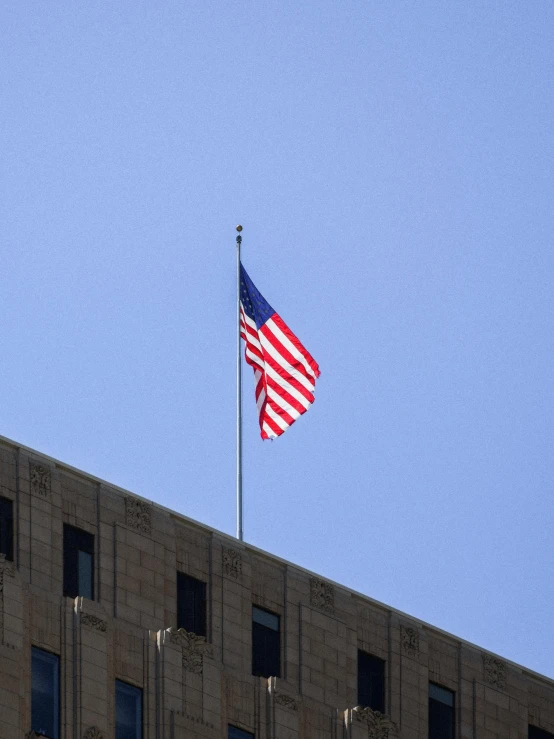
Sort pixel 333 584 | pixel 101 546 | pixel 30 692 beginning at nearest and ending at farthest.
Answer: pixel 30 692
pixel 101 546
pixel 333 584

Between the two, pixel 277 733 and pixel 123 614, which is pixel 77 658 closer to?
pixel 123 614

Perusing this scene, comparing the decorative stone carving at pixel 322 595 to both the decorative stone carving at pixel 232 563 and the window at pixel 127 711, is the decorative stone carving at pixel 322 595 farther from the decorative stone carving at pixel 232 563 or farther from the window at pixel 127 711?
the window at pixel 127 711

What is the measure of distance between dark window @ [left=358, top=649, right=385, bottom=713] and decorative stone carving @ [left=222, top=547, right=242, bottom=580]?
16.4 feet

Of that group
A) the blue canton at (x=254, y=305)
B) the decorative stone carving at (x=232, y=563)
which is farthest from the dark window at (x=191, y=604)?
the blue canton at (x=254, y=305)

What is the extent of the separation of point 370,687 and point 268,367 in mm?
10322

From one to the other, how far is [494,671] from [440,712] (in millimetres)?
2610

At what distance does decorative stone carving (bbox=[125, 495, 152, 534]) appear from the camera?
70.0 m

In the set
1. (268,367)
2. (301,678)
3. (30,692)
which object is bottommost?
(30,692)

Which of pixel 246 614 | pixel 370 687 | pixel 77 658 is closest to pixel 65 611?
pixel 77 658

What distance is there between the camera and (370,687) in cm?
7488

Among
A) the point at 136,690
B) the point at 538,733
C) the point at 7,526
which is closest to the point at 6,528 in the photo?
the point at 7,526

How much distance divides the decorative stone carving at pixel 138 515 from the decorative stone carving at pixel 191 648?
2.88 meters

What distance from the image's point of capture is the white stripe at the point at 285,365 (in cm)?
7862

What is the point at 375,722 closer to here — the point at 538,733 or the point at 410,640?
the point at 410,640
